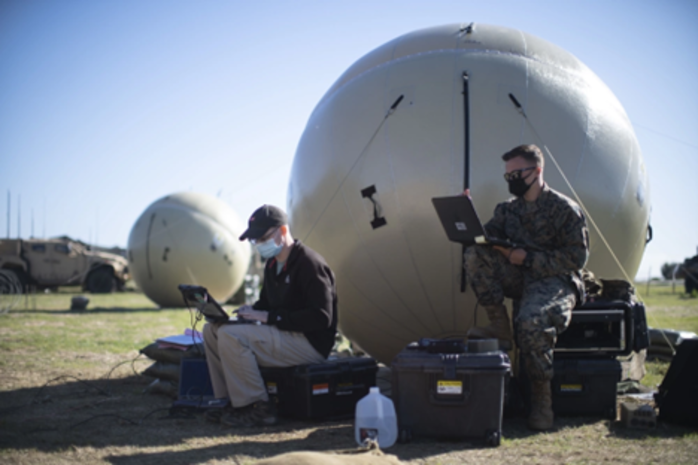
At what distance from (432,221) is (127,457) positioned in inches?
101

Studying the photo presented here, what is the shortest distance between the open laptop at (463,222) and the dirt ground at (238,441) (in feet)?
3.84

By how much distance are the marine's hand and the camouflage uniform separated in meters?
0.04

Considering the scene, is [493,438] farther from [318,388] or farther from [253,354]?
[253,354]

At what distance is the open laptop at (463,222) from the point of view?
3.87m

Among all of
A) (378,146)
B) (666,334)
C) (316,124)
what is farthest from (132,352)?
(666,334)

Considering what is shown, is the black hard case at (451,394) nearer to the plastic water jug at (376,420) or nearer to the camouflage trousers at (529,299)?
the plastic water jug at (376,420)

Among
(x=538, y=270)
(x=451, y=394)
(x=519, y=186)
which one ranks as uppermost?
(x=519, y=186)

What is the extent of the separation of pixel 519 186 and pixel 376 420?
1.78 meters

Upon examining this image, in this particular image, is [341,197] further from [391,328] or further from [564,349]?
[564,349]

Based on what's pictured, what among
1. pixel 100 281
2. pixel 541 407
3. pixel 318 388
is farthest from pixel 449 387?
pixel 100 281

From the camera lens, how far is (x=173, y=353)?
5.26m

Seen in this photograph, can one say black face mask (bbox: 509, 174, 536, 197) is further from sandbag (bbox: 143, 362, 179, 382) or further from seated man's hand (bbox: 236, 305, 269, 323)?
sandbag (bbox: 143, 362, 179, 382)

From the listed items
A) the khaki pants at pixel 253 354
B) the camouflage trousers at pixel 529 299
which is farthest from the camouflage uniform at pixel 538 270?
the khaki pants at pixel 253 354

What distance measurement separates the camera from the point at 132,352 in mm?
7473
